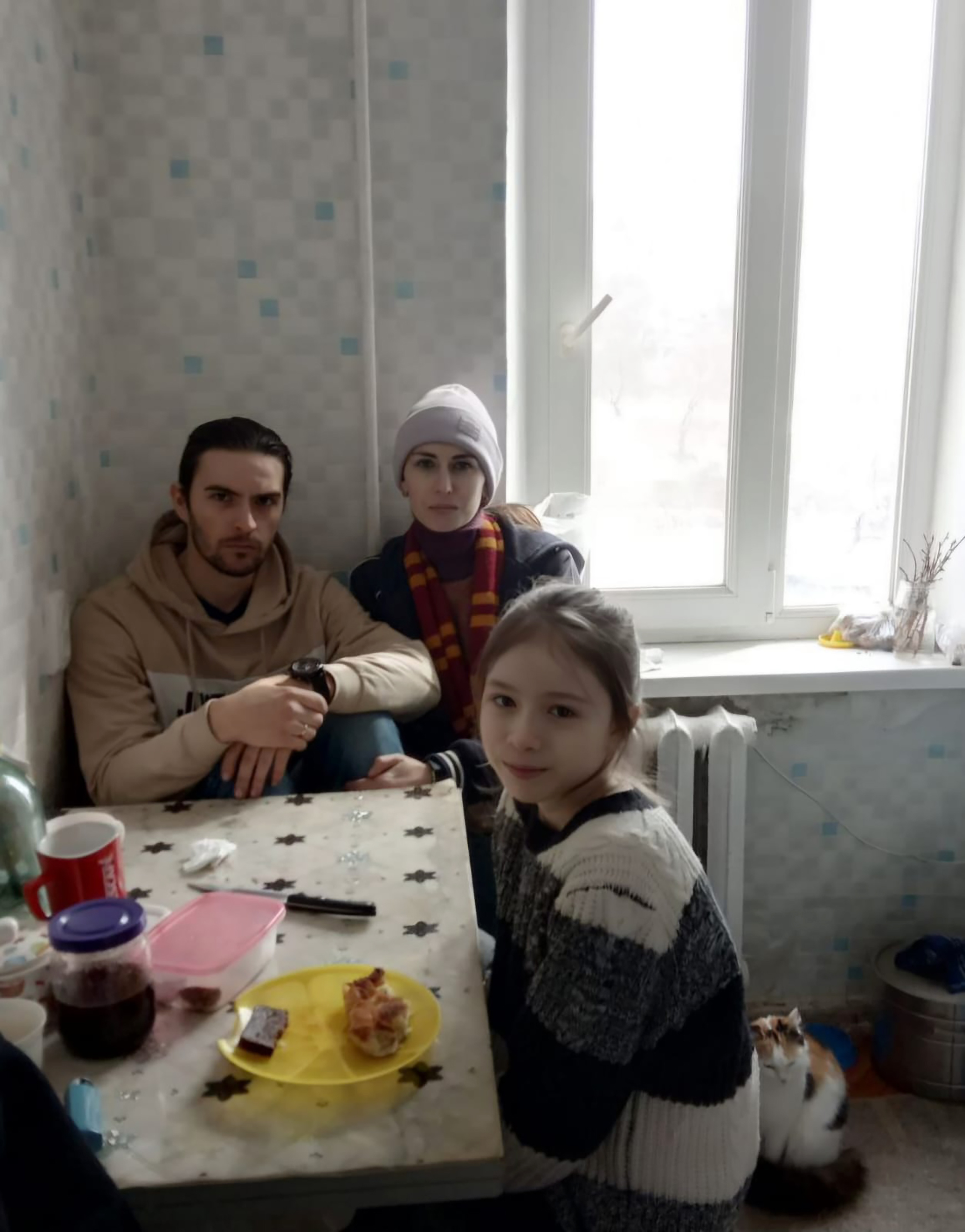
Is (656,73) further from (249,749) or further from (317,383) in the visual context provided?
(249,749)

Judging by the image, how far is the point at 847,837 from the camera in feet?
7.39

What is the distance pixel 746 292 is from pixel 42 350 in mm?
1362

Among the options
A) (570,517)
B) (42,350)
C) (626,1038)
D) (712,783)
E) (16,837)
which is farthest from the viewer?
(570,517)

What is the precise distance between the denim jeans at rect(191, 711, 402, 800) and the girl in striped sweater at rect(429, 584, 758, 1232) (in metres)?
0.55

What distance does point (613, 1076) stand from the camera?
96 cm

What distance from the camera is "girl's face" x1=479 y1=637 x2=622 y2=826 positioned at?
105cm

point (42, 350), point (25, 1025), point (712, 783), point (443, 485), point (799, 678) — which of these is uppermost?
point (42, 350)

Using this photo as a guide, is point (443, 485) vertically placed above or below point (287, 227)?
below

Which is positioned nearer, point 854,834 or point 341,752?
point 341,752

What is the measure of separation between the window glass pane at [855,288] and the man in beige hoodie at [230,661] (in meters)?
1.03

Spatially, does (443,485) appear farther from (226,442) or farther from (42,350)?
(42,350)

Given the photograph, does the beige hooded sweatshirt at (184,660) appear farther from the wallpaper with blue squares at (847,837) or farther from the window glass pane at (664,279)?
the wallpaper with blue squares at (847,837)

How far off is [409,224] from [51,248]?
0.61 metres

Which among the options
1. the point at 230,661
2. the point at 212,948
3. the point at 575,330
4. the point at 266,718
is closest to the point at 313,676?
the point at 266,718
